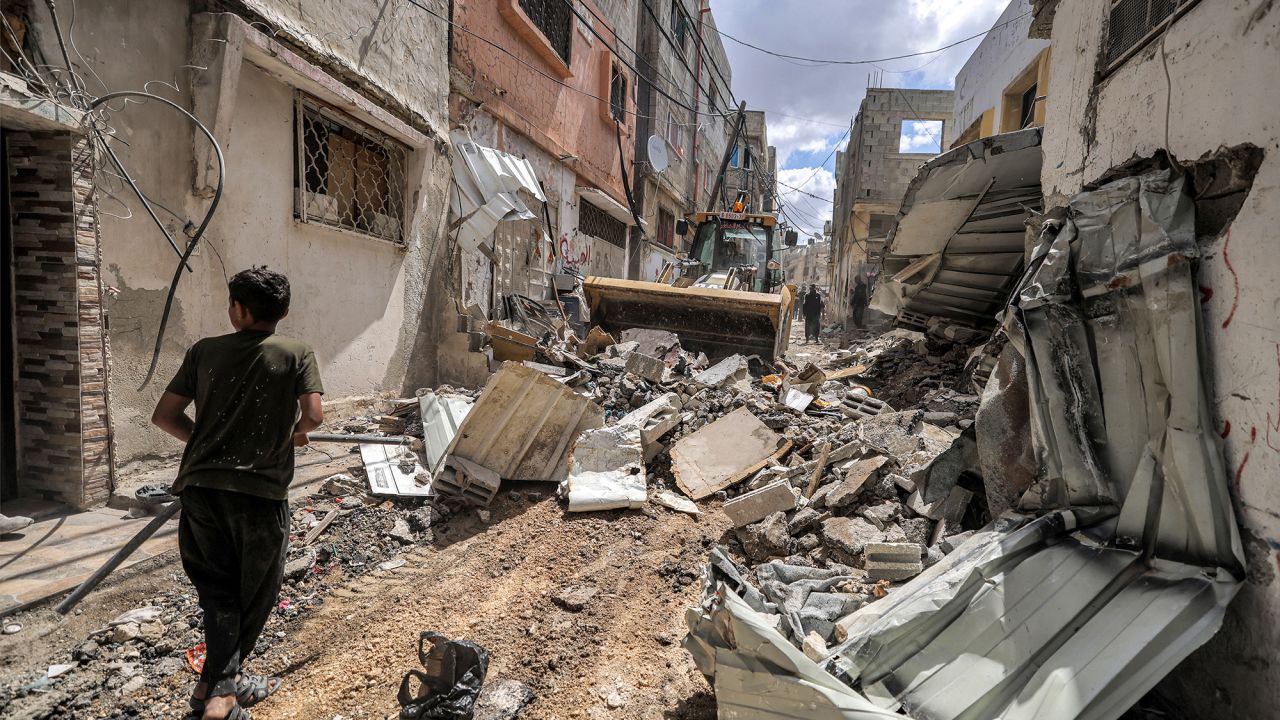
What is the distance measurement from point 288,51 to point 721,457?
14.8 feet

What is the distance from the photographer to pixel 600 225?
40.1 ft

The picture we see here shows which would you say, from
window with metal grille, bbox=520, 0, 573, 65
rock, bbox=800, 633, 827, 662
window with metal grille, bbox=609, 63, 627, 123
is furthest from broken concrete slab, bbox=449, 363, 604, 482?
window with metal grille, bbox=609, 63, 627, 123

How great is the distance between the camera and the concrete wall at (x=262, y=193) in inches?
136

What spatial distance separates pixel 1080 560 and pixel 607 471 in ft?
8.93

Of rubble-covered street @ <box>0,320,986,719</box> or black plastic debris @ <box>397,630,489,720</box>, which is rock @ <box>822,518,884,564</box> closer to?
rubble-covered street @ <box>0,320,986,719</box>

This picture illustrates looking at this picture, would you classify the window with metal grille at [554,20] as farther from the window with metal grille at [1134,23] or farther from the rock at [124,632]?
the rock at [124,632]

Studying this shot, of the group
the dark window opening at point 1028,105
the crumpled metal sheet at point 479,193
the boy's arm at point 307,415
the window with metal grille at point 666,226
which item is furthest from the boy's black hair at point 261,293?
the window with metal grille at point 666,226

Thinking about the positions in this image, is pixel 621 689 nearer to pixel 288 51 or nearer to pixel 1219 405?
pixel 1219 405

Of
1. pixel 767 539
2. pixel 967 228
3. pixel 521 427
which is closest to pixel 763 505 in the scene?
pixel 767 539

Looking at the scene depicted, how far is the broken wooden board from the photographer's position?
165 inches

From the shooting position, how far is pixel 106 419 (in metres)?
3.23

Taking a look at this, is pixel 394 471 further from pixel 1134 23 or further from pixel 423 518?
pixel 1134 23

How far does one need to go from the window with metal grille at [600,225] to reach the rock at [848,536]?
8646 millimetres

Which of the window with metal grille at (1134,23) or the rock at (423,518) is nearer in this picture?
the window with metal grille at (1134,23)
